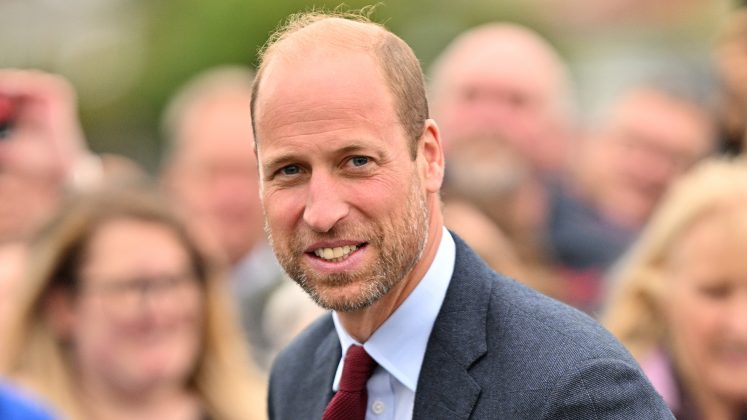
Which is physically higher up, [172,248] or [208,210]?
[172,248]

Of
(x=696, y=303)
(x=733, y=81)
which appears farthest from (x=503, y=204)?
(x=696, y=303)

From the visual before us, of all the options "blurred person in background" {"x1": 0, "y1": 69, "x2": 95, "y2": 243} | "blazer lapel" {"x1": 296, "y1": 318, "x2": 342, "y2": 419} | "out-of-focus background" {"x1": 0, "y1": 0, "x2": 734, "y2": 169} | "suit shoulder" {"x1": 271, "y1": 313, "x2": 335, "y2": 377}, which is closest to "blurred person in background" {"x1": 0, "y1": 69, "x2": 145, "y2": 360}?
"blurred person in background" {"x1": 0, "y1": 69, "x2": 95, "y2": 243}

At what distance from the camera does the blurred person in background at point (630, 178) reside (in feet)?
24.5

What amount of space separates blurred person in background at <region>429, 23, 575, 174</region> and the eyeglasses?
7.59 ft

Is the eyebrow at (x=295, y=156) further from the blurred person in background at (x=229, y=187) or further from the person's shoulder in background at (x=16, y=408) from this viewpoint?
the blurred person in background at (x=229, y=187)

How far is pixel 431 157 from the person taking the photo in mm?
3410

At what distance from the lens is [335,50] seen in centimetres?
324

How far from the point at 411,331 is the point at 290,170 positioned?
0.48 m

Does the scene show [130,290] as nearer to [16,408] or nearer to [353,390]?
[16,408]

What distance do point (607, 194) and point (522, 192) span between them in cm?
128

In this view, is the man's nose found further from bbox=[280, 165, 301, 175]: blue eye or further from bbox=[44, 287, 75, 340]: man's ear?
bbox=[44, 287, 75, 340]: man's ear

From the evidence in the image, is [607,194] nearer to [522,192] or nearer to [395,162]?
[522,192]

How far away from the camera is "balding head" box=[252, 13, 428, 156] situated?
3.26 meters

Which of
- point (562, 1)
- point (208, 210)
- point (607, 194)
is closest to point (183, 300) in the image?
point (208, 210)
